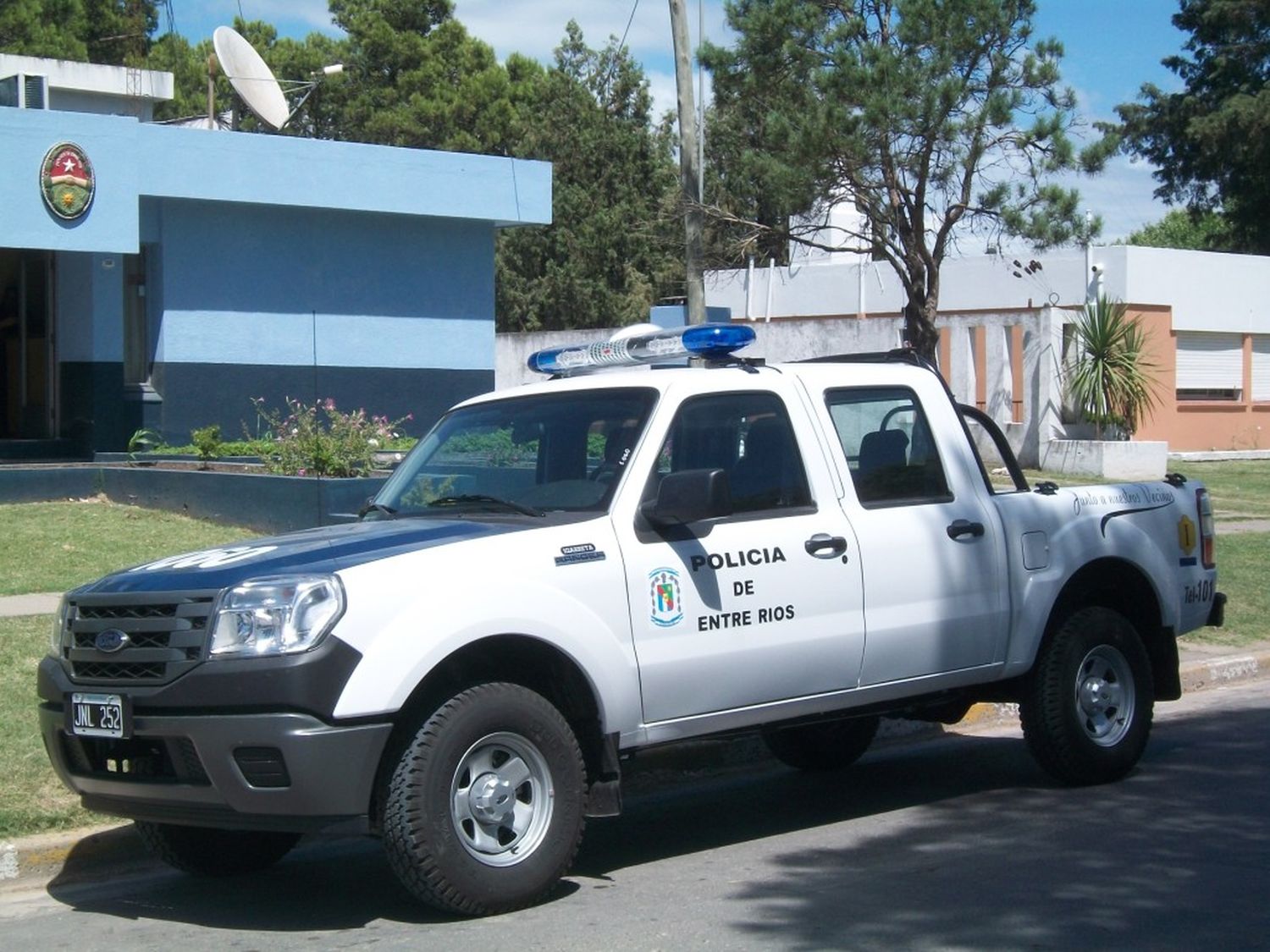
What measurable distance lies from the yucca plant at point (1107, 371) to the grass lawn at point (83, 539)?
15.9m

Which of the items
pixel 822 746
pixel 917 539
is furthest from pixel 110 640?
pixel 822 746

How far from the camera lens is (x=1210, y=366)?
32.1m

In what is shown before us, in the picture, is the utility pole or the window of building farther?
the window of building

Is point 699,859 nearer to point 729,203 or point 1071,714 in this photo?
point 1071,714

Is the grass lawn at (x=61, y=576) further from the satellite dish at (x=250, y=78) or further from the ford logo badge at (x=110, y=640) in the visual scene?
the satellite dish at (x=250, y=78)

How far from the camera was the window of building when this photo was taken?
31.6 metres

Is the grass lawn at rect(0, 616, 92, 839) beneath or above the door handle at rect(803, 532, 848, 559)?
beneath

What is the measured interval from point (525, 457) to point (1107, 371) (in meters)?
21.6

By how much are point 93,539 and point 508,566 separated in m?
10.1

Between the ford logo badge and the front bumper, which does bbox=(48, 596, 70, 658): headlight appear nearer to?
the ford logo badge

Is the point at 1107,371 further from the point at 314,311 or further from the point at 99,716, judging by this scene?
the point at 99,716

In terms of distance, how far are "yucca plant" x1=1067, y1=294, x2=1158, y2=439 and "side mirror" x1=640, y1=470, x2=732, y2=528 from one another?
21719 millimetres

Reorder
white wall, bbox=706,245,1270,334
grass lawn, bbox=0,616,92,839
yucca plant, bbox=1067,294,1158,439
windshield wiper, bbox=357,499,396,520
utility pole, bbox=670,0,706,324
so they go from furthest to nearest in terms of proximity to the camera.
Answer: white wall, bbox=706,245,1270,334 < yucca plant, bbox=1067,294,1158,439 < utility pole, bbox=670,0,706,324 < grass lawn, bbox=0,616,92,839 < windshield wiper, bbox=357,499,396,520

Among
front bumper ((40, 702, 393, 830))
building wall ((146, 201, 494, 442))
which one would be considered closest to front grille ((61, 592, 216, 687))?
front bumper ((40, 702, 393, 830))
